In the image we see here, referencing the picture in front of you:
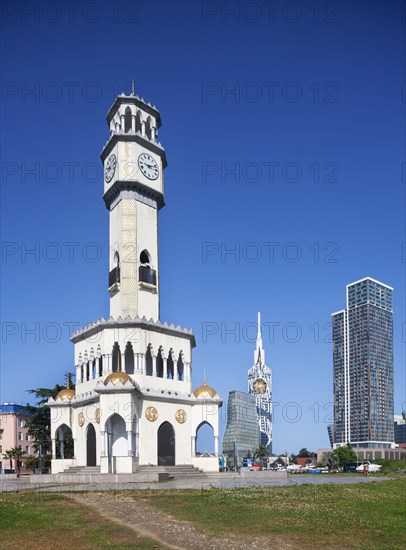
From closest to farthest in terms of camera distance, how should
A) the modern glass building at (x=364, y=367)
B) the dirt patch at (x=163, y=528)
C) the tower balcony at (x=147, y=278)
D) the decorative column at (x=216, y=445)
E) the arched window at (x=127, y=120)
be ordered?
the dirt patch at (x=163, y=528)
the decorative column at (x=216, y=445)
the tower balcony at (x=147, y=278)
the arched window at (x=127, y=120)
the modern glass building at (x=364, y=367)

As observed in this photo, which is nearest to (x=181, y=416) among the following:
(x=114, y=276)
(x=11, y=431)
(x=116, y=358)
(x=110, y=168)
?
(x=116, y=358)

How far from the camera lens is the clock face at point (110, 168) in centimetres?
5284

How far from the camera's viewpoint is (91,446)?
162 feet

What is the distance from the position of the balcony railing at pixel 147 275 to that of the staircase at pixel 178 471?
15.2m

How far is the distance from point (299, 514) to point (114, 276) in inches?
1244

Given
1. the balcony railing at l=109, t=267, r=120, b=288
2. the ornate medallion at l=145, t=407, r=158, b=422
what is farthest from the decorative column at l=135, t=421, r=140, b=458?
the balcony railing at l=109, t=267, r=120, b=288

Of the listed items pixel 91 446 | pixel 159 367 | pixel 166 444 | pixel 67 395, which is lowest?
pixel 91 446

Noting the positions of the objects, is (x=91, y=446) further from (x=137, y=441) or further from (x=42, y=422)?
(x=42, y=422)

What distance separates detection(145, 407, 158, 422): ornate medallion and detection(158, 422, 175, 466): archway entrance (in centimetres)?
132

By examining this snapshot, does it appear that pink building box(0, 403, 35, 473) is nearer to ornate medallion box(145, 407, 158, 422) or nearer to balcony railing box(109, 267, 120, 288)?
balcony railing box(109, 267, 120, 288)

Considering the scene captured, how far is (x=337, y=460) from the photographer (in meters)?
107

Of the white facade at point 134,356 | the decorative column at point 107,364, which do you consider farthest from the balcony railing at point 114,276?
the decorative column at point 107,364

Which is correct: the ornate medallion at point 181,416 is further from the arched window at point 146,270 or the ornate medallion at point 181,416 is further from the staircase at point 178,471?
the arched window at point 146,270

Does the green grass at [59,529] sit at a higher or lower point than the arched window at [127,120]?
lower
